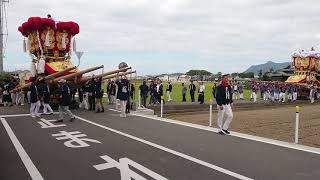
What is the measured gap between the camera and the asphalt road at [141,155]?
7.44 metres

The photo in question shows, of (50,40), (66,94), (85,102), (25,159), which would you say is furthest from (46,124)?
(50,40)

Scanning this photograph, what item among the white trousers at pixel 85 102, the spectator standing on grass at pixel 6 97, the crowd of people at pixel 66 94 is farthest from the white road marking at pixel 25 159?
the spectator standing on grass at pixel 6 97

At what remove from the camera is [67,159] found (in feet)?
28.0

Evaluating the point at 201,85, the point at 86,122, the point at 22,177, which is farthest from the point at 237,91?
the point at 22,177

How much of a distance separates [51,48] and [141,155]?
13.3m

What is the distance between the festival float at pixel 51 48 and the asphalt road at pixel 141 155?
5941 millimetres

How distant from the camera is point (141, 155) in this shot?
8.96m

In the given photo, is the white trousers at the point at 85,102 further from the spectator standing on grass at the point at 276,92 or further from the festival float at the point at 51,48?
the spectator standing on grass at the point at 276,92

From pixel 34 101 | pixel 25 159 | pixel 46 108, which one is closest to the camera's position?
pixel 25 159

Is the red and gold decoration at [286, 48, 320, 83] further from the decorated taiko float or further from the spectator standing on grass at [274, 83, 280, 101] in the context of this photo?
the spectator standing on grass at [274, 83, 280, 101]

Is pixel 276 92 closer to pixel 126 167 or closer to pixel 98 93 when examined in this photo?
pixel 98 93

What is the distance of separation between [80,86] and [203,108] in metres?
9.50

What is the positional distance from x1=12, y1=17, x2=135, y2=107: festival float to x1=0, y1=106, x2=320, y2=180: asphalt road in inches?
234

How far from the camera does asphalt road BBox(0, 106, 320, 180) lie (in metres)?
7.44
